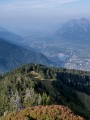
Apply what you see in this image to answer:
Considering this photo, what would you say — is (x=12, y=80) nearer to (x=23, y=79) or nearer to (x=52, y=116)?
(x=23, y=79)

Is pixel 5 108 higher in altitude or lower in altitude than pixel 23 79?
lower

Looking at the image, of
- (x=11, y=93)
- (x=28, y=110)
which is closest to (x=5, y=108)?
(x=11, y=93)

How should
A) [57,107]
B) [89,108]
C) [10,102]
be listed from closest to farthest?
[57,107]
[10,102]
[89,108]

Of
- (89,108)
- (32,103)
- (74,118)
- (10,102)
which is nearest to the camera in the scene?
(74,118)

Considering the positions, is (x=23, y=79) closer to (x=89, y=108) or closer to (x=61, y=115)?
(x=89, y=108)

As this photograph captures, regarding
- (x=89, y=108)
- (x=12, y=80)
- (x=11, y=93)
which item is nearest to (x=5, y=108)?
(x=11, y=93)

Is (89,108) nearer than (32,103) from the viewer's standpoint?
No
